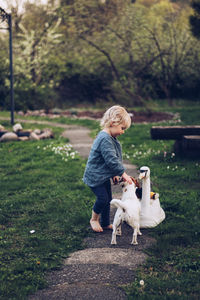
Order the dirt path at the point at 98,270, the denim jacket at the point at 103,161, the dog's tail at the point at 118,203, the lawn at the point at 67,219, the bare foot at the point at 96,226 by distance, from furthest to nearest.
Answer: the bare foot at the point at 96,226
the denim jacket at the point at 103,161
the dog's tail at the point at 118,203
the lawn at the point at 67,219
the dirt path at the point at 98,270

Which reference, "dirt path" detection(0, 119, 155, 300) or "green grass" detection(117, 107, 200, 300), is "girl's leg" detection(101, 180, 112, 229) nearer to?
"dirt path" detection(0, 119, 155, 300)

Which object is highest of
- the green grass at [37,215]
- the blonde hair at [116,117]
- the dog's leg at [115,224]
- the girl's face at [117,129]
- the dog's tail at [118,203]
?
the blonde hair at [116,117]

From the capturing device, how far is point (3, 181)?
690 cm

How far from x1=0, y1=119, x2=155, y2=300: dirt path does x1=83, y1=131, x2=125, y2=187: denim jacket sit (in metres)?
0.66

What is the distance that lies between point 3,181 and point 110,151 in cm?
319

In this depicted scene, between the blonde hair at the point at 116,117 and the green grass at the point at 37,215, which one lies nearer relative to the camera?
the green grass at the point at 37,215

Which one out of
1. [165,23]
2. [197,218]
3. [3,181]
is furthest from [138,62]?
[197,218]

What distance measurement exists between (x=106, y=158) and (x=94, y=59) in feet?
58.8

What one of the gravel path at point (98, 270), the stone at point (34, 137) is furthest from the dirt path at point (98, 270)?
the stone at point (34, 137)

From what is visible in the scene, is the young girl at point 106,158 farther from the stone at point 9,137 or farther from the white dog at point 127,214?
the stone at point 9,137

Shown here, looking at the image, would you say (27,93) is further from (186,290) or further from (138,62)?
(186,290)

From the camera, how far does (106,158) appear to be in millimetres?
4312

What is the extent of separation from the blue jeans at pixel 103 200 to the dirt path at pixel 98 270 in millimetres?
152

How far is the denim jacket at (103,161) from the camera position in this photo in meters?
4.30
